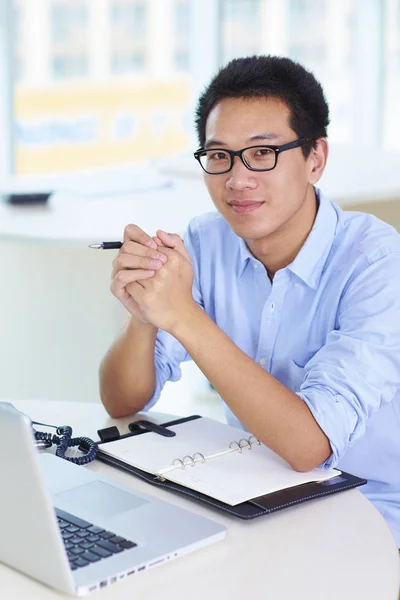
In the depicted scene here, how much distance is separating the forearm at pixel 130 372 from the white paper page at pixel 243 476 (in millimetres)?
300

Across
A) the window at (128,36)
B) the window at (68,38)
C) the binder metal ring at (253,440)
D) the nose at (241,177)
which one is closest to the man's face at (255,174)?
the nose at (241,177)

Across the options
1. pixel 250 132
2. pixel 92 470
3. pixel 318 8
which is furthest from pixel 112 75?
pixel 92 470

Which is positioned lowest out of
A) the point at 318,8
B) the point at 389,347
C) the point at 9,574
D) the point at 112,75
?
the point at 9,574

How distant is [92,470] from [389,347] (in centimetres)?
49

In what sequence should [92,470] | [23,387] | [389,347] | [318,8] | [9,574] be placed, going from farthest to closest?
[318,8] < [23,387] < [389,347] < [92,470] < [9,574]

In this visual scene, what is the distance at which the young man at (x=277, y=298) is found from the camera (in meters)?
1.46

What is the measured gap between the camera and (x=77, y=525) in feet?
3.85

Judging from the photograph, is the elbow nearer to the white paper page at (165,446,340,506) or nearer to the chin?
the white paper page at (165,446,340,506)

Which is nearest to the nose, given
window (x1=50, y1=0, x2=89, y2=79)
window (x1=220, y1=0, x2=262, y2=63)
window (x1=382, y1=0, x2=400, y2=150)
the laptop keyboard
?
the laptop keyboard

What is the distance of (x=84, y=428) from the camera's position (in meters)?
1.60

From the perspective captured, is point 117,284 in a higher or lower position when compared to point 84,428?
higher

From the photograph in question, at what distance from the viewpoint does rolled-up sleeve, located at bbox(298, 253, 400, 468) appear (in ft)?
4.79

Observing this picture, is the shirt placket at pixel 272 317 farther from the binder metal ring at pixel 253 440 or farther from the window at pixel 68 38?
the window at pixel 68 38

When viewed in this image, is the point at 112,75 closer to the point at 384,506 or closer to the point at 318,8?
the point at 318,8
